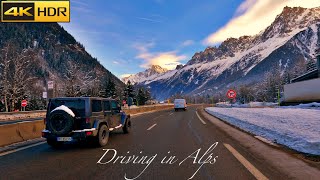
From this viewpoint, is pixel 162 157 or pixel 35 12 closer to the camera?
pixel 162 157

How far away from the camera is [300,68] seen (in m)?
92.2

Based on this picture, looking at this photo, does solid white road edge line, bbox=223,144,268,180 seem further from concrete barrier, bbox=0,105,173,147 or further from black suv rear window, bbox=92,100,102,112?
concrete barrier, bbox=0,105,173,147

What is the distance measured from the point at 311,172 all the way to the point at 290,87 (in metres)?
35.9

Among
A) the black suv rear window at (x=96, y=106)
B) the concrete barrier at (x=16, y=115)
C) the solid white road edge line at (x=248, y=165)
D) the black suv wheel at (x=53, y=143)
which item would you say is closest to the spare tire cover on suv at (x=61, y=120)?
the black suv wheel at (x=53, y=143)

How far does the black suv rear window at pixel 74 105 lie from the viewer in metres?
8.99

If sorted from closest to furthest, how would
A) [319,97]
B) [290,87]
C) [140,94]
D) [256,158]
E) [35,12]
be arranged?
[256,158] < [35,12] < [319,97] < [290,87] < [140,94]

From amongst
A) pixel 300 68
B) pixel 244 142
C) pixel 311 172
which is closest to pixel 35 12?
pixel 244 142

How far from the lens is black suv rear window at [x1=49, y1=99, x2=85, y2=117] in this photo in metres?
8.99

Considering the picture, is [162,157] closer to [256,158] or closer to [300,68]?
[256,158]

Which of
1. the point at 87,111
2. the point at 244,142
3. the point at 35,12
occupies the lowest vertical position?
the point at 244,142

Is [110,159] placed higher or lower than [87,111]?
lower

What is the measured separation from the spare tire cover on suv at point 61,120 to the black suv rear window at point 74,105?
28cm

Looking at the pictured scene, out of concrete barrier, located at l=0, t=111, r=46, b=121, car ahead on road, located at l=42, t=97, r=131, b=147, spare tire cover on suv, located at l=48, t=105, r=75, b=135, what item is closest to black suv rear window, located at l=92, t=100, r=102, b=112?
car ahead on road, located at l=42, t=97, r=131, b=147

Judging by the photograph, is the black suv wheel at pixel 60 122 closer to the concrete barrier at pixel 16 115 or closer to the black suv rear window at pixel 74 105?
the black suv rear window at pixel 74 105
